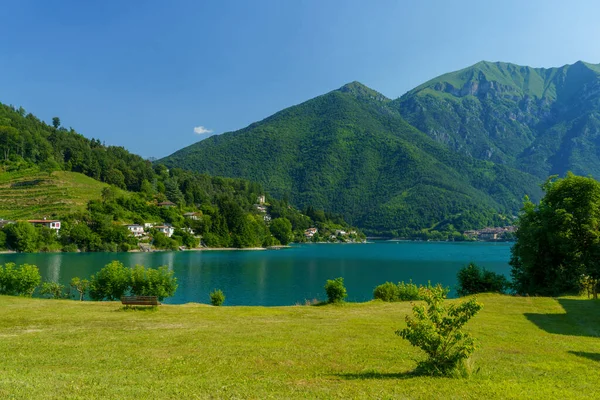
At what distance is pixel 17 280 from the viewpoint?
3462 centimetres

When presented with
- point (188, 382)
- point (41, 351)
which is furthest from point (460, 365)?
A: point (41, 351)

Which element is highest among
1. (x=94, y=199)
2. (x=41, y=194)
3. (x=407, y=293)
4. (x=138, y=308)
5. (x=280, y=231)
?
(x=41, y=194)

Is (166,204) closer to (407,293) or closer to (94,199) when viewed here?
(94,199)

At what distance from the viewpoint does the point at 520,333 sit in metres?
19.2

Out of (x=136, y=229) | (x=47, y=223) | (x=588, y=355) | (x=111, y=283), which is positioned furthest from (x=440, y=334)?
(x=136, y=229)

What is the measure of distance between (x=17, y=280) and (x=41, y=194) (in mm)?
112622

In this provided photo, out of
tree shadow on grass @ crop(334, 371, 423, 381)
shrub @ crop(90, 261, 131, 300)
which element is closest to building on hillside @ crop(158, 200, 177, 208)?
shrub @ crop(90, 261, 131, 300)

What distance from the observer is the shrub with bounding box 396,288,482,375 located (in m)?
11.3

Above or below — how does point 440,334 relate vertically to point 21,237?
below

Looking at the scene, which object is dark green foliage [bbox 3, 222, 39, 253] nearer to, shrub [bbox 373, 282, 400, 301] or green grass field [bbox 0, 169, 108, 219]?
green grass field [bbox 0, 169, 108, 219]

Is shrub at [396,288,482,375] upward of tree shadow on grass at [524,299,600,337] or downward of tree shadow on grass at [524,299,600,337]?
upward

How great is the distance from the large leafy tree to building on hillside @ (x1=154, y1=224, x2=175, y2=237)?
120463mm

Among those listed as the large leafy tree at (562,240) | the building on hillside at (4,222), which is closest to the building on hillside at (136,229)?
the building on hillside at (4,222)

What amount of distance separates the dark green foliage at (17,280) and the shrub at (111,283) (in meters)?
4.88
